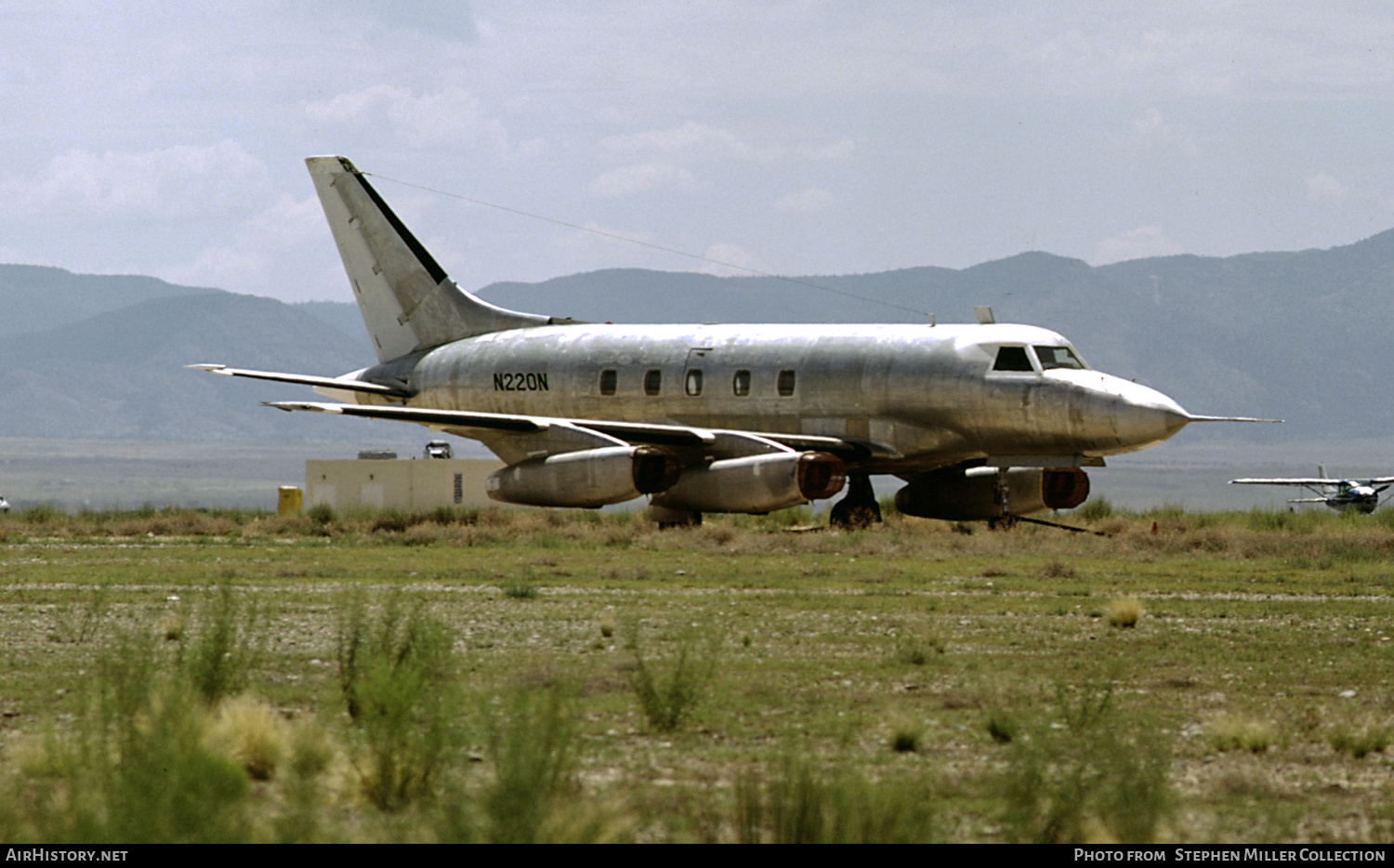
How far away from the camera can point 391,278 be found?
3988 cm

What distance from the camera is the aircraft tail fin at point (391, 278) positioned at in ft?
129

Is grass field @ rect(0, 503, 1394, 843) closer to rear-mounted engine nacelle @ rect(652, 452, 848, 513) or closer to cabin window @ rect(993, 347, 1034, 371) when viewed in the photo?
rear-mounted engine nacelle @ rect(652, 452, 848, 513)

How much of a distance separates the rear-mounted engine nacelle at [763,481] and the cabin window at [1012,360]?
3.17m

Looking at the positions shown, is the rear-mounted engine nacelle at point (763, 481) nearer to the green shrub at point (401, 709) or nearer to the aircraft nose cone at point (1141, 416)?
the aircraft nose cone at point (1141, 416)

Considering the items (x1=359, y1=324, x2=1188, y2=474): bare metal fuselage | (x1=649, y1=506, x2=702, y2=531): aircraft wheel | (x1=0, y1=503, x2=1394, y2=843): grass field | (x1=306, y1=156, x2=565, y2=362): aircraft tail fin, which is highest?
(x1=306, y1=156, x2=565, y2=362): aircraft tail fin

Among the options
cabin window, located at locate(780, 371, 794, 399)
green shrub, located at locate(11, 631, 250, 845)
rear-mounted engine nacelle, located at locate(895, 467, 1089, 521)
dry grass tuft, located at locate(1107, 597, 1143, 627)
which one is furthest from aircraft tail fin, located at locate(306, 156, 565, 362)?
green shrub, located at locate(11, 631, 250, 845)

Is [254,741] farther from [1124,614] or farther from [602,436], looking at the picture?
[602,436]

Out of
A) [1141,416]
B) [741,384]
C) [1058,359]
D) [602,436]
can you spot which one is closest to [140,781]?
[1141,416]

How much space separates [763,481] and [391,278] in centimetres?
1415

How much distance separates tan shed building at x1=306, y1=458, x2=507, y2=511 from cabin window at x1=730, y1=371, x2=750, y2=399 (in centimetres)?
1802

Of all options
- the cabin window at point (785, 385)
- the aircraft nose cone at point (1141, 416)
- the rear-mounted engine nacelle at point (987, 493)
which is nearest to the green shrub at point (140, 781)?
the aircraft nose cone at point (1141, 416)

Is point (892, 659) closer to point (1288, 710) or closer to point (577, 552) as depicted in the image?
point (1288, 710)

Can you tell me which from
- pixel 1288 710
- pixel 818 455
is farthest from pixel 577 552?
pixel 1288 710

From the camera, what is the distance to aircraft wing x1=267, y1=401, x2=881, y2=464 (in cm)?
3105
